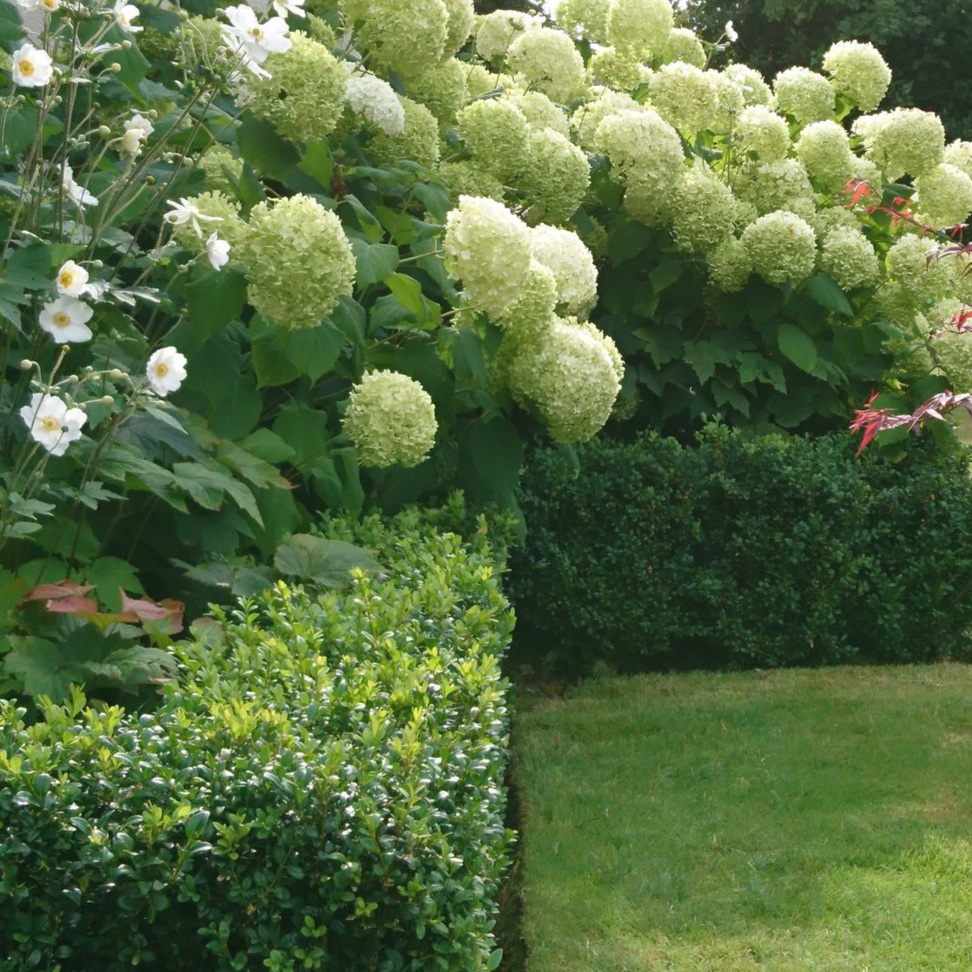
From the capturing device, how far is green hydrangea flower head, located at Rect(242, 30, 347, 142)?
12.4ft

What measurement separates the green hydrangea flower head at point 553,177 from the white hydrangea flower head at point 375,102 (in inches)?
39.0

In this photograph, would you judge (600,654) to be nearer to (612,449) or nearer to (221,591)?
(612,449)

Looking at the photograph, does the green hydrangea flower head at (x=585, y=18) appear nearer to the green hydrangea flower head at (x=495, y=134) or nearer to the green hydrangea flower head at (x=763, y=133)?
the green hydrangea flower head at (x=763, y=133)

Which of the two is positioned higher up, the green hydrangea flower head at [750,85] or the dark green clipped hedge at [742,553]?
the green hydrangea flower head at [750,85]

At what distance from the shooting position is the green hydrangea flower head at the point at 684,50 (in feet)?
23.2

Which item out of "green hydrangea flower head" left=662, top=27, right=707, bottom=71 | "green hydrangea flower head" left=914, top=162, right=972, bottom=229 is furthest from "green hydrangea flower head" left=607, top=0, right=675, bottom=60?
"green hydrangea flower head" left=914, top=162, right=972, bottom=229

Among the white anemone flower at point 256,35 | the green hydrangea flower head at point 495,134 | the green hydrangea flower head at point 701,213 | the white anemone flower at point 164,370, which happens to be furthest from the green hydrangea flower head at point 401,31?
the white anemone flower at point 164,370

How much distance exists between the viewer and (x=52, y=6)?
2.77 m

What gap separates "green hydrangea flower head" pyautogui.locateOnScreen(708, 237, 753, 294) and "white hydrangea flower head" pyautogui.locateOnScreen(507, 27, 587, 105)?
104 cm

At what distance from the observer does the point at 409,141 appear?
4547mm

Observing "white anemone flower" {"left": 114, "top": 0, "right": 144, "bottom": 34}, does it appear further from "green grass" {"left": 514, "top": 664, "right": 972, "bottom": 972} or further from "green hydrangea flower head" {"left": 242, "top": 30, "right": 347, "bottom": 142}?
"green grass" {"left": 514, "top": 664, "right": 972, "bottom": 972}

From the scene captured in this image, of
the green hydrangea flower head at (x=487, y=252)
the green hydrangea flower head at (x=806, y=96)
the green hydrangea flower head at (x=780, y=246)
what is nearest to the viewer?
the green hydrangea flower head at (x=487, y=252)

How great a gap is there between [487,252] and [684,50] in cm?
368

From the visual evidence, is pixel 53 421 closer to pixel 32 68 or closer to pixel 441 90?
pixel 32 68
